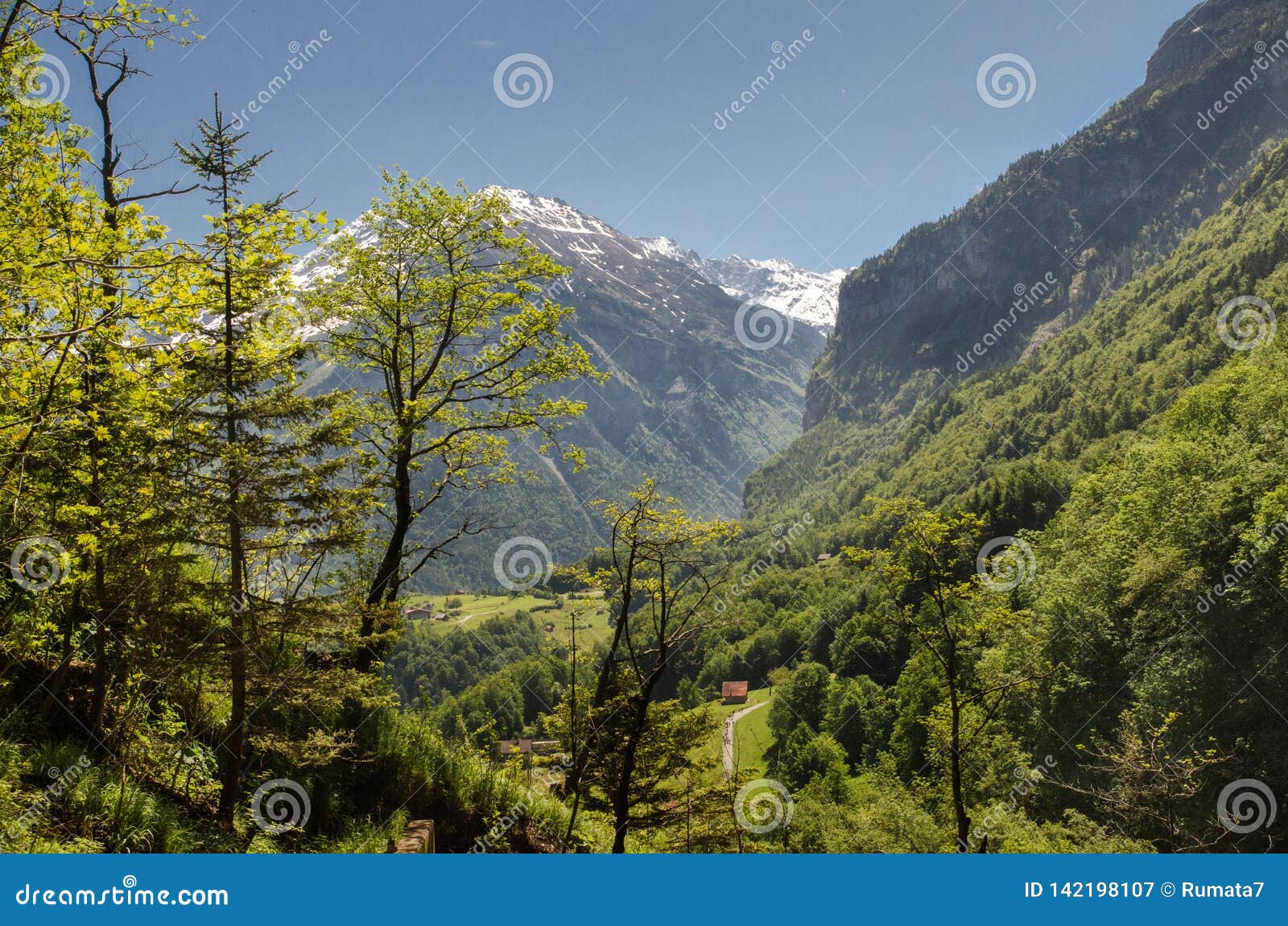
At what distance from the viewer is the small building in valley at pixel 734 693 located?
86.1 m

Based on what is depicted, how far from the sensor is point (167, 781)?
8.52 meters

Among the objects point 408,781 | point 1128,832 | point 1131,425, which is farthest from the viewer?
point 1131,425

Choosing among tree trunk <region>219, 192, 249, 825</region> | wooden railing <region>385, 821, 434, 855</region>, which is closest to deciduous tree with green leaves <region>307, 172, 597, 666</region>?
wooden railing <region>385, 821, 434, 855</region>

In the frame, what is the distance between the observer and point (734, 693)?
86125 millimetres

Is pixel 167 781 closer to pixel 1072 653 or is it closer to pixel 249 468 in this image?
pixel 249 468

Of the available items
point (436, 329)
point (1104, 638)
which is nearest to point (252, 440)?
point (436, 329)

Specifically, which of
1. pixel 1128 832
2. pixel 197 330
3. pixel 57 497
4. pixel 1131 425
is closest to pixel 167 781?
pixel 57 497

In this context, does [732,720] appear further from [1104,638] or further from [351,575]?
[351,575]

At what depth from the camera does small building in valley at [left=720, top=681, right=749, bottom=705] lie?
8606cm

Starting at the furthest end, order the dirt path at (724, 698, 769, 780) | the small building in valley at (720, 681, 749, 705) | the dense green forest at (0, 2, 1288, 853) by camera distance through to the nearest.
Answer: the small building in valley at (720, 681, 749, 705)
the dirt path at (724, 698, 769, 780)
the dense green forest at (0, 2, 1288, 853)

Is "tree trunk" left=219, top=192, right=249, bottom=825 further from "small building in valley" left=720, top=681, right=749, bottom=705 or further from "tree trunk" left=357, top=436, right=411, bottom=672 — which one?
"small building in valley" left=720, top=681, right=749, bottom=705

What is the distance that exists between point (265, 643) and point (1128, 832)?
30746 mm

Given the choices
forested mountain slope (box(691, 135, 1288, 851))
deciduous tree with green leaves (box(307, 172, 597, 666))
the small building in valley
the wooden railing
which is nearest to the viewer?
the wooden railing

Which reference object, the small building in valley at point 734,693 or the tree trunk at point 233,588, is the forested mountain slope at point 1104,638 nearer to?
the small building in valley at point 734,693
